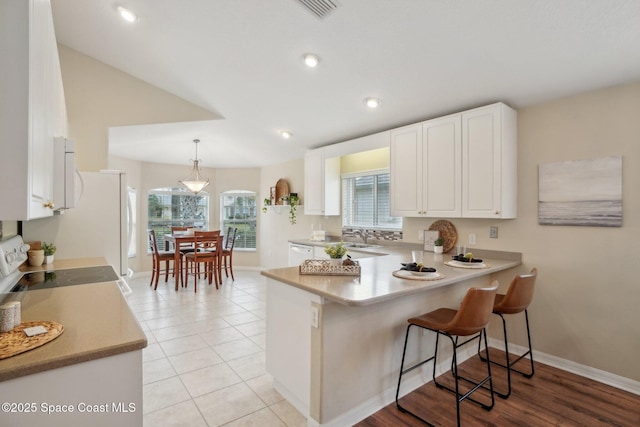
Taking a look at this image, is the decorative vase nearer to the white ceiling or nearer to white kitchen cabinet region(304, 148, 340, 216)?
the white ceiling

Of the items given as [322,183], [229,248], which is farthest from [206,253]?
[322,183]

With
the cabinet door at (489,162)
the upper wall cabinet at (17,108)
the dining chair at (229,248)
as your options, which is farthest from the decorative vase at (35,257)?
the cabinet door at (489,162)

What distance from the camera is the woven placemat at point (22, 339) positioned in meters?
1.07

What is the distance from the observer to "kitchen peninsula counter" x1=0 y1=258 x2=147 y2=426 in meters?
1.01

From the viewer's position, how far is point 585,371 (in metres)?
2.61

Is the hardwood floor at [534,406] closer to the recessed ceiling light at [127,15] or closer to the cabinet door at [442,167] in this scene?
the cabinet door at [442,167]

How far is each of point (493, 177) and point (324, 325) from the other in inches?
81.3

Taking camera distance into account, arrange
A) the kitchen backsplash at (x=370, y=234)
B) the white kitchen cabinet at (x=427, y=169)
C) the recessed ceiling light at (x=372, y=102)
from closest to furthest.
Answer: the white kitchen cabinet at (x=427, y=169), the recessed ceiling light at (x=372, y=102), the kitchen backsplash at (x=370, y=234)

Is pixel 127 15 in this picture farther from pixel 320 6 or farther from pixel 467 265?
pixel 467 265

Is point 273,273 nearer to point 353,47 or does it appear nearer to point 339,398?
point 339,398

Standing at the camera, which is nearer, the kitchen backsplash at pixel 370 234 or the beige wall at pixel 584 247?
the beige wall at pixel 584 247

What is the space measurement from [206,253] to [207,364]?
2927mm

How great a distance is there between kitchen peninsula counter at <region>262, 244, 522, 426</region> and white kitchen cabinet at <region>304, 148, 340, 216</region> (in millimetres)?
2407

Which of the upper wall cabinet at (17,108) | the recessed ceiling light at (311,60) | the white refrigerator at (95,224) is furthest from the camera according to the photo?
the white refrigerator at (95,224)
